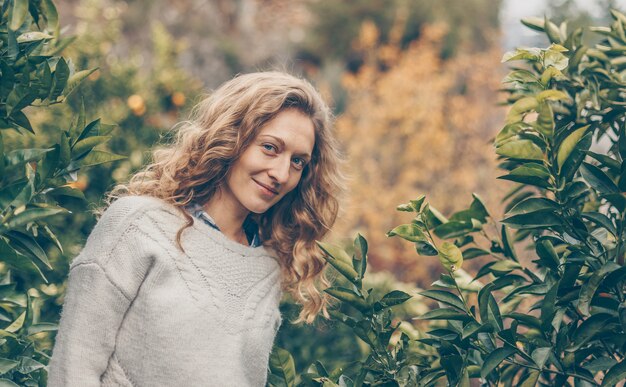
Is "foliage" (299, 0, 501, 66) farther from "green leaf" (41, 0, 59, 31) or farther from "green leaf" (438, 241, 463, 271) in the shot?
"green leaf" (438, 241, 463, 271)

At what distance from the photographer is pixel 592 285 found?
1.34 metres

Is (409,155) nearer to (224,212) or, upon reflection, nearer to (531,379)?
(224,212)

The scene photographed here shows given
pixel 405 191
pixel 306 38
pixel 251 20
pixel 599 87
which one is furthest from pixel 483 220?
pixel 251 20

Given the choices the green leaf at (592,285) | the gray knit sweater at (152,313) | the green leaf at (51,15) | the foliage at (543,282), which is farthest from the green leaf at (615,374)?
the green leaf at (51,15)

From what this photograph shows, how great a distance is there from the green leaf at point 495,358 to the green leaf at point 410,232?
28cm

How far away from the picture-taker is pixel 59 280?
2902 mm

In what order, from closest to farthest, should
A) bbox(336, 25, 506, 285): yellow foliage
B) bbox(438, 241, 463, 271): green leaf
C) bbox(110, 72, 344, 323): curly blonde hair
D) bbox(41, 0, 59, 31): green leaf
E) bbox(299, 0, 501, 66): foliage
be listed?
bbox(438, 241, 463, 271): green leaf < bbox(41, 0, 59, 31): green leaf < bbox(110, 72, 344, 323): curly blonde hair < bbox(336, 25, 506, 285): yellow foliage < bbox(299, 0, 501, 66): foliage

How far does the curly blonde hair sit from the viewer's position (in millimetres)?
1870

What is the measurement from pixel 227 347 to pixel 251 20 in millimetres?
12748

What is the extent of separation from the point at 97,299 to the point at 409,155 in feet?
20.0

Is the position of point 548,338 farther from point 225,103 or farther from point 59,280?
point 59,280

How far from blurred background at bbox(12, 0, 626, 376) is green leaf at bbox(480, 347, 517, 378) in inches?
43.2

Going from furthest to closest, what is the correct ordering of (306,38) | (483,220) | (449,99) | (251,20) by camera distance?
(251,20), (306,38), (449,99), (483,220)

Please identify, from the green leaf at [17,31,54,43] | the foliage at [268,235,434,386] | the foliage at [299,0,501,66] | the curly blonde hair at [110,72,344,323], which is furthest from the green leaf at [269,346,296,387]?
the foliage at [299,0,501,66]
